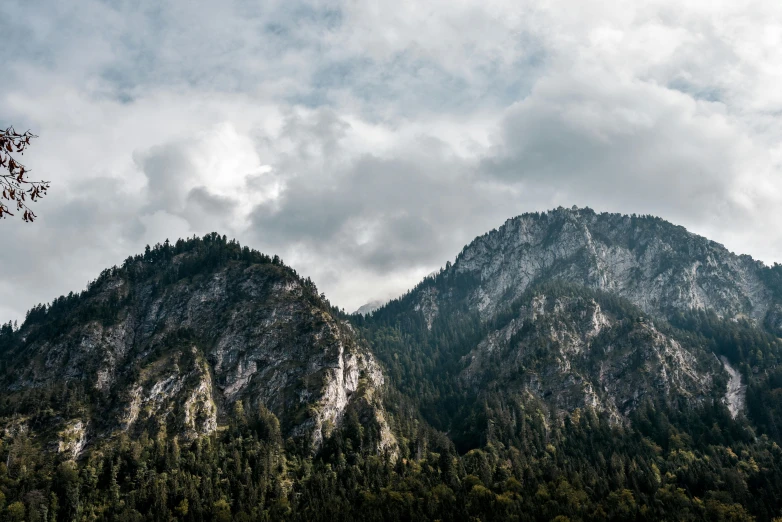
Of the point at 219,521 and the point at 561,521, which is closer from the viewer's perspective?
the point at 561,521

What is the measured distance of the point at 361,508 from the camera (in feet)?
655

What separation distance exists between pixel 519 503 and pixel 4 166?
210 m

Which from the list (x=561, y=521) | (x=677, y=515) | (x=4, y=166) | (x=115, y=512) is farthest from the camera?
(x=115, y=512)

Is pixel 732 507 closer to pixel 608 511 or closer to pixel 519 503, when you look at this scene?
pixel 608 511

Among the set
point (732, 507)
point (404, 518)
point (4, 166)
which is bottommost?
point (732, 507)

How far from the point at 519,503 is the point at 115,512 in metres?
153

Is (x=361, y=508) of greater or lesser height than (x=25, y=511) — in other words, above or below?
below

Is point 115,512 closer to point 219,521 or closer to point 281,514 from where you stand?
point 219,521

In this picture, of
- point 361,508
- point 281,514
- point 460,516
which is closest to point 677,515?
point 460,516

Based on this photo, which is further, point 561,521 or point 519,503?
point 519,503

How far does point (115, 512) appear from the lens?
197000 mm

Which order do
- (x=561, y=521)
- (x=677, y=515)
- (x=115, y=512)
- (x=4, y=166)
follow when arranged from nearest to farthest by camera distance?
1. (x=4, y=166)
2. (x=561, y=521)
3. (x=677, y=515)
4. (x=115, y=512)

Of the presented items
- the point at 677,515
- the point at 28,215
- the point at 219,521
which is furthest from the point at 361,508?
the point at 28,215

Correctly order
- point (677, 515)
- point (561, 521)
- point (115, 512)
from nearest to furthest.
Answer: point (561, 521) → point (677, 515) → point (115, 512)
